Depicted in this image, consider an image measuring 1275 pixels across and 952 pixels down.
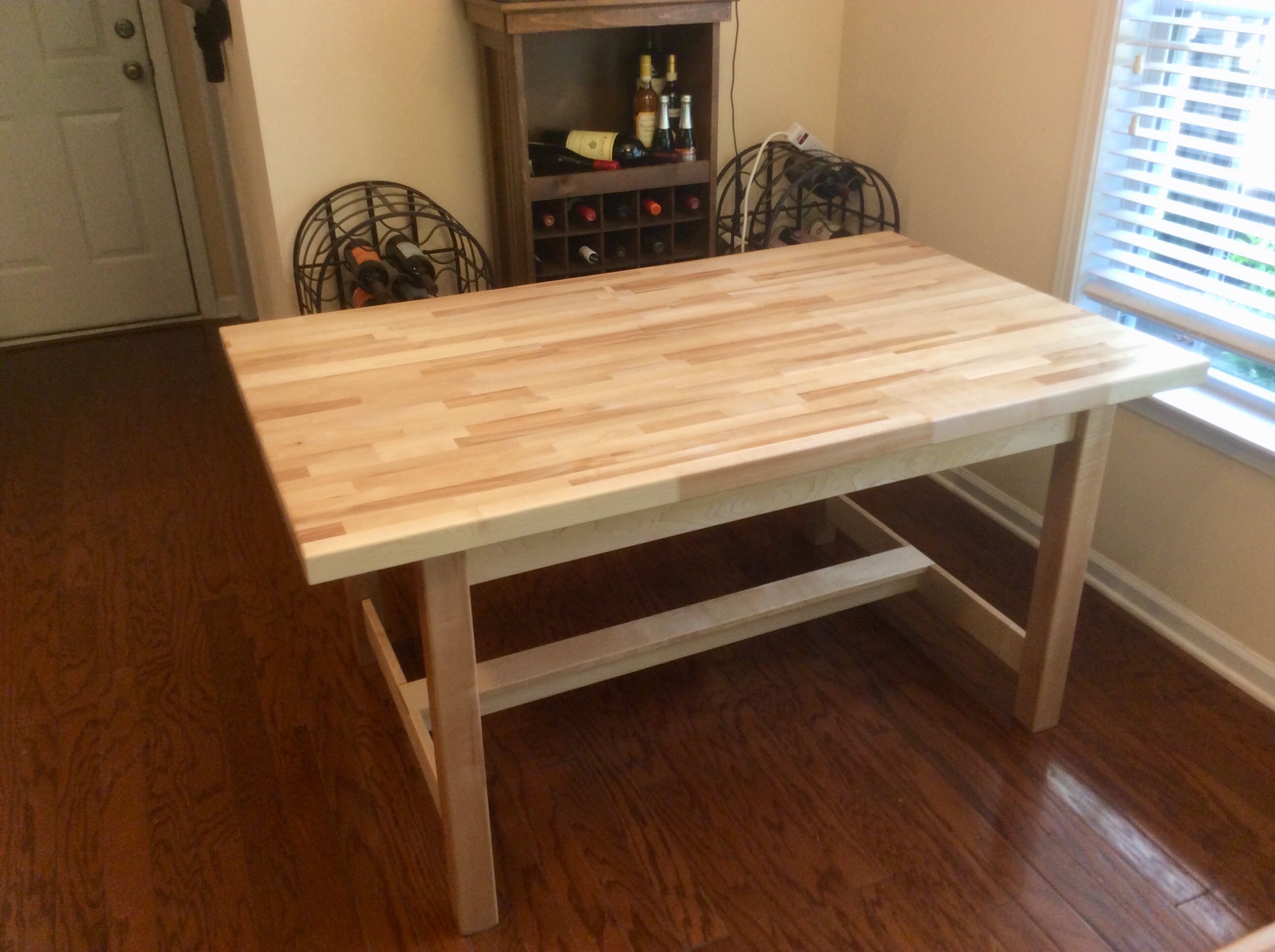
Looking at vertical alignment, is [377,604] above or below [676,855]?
above

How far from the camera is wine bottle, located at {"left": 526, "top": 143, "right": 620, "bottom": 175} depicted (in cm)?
267

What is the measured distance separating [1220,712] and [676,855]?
1123 millimetres

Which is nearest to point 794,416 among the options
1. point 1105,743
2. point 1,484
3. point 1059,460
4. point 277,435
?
point 1059,460

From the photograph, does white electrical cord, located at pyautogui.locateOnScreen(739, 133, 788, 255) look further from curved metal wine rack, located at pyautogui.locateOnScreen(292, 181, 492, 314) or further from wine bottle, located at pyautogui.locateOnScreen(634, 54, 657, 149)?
curved metal wine rack, located at pyautogui.locateOnScreen(292, 181, 492, 314)

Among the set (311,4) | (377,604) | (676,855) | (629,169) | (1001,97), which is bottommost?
(676,855)

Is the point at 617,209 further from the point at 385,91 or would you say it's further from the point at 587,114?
the point at 385,91

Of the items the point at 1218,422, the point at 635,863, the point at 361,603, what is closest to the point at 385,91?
the point at 361,603

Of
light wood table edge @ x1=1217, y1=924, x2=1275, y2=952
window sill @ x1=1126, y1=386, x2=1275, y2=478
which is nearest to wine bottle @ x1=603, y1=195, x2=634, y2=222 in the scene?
window sill @ x1=1126, y1=386, x2=1275, y2=478

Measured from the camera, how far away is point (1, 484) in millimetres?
2955

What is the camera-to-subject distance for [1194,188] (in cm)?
212

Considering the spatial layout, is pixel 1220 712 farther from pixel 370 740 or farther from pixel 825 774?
pixel 370 740

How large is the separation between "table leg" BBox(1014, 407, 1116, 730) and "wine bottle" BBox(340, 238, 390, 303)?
1.49 meters

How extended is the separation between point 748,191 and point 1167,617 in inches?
60.0

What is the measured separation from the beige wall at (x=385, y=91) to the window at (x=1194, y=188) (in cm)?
105
